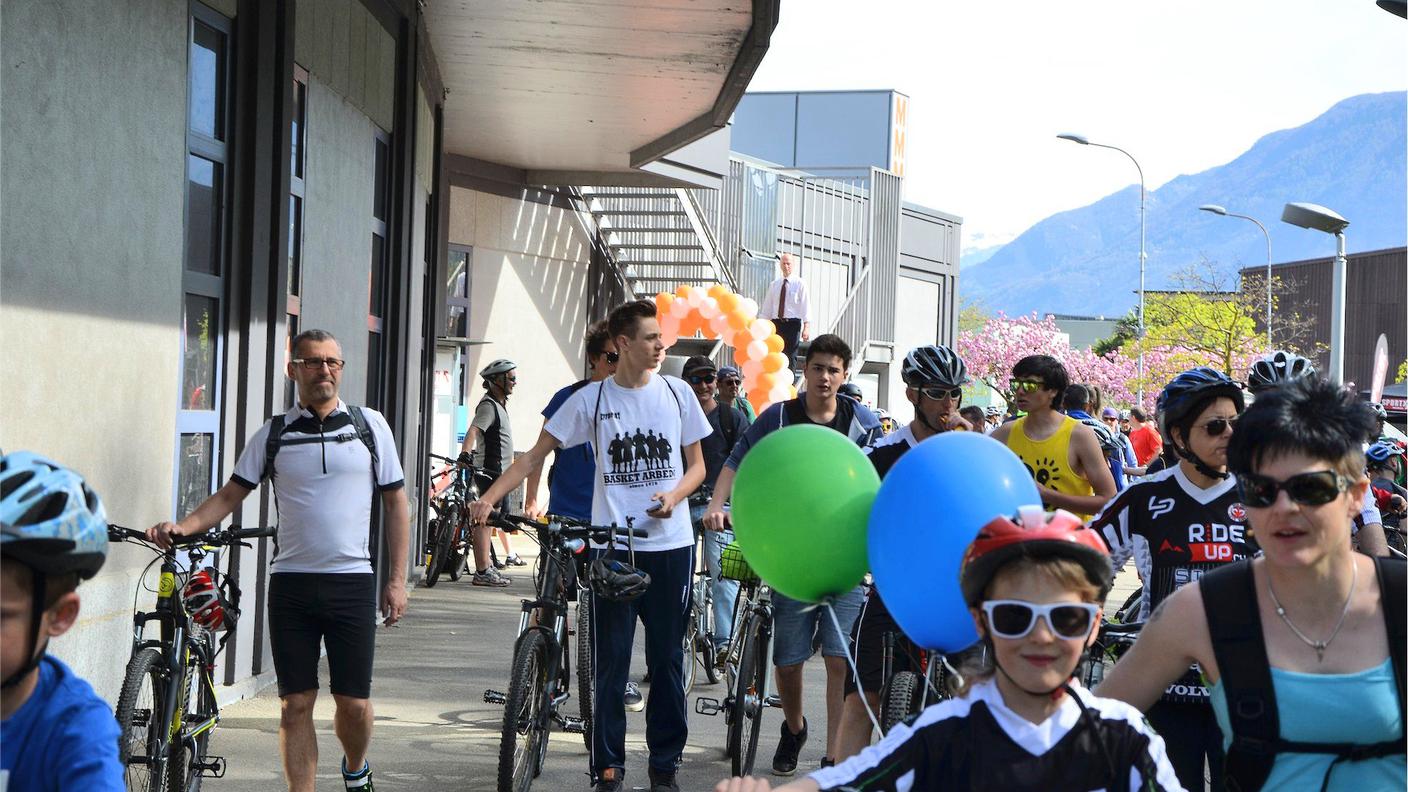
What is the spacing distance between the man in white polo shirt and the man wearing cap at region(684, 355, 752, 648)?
3.49m

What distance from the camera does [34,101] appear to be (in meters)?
6.21

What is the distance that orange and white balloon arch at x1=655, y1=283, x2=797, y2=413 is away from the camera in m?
20.5

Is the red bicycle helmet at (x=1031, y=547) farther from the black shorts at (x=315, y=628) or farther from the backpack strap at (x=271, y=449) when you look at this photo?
the backpack strap at (x=271, y=449)

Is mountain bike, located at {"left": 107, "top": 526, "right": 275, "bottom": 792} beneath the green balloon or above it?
beneath

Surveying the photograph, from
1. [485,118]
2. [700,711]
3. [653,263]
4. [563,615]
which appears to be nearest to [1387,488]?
[700,711]

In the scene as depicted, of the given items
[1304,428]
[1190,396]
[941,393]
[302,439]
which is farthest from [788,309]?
[1304,428]

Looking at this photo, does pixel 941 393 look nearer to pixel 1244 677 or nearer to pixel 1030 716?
pixel 1244 677

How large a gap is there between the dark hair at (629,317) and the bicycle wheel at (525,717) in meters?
1.35

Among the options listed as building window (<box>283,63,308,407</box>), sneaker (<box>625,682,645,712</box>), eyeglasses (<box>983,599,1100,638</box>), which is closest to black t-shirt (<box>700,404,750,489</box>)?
sneaker (<box>625,682,645,712</box>)

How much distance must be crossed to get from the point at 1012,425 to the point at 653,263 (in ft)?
58.9

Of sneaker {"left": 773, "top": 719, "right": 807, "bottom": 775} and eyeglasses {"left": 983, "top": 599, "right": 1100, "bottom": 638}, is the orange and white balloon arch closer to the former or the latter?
sneaker {"left": 773, "top": 719, "right": 807, "bottom": 775}

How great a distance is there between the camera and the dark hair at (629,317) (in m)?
6.94

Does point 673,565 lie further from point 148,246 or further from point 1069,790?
point 1069,790

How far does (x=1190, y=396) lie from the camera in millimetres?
5027
